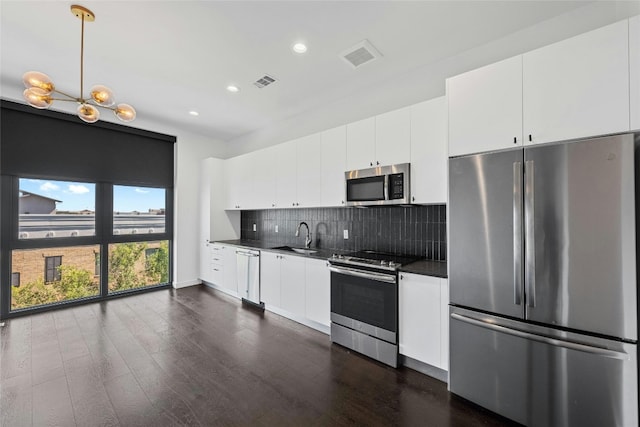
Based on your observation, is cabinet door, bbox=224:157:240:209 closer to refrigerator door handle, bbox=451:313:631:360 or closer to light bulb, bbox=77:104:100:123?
light bulb, bbox=77:104:100:123

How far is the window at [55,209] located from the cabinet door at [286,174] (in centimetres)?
299

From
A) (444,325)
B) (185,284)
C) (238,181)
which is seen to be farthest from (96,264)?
(444,325)

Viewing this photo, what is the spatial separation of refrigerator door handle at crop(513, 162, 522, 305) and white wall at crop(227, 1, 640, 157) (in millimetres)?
1414

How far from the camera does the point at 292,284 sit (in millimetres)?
3480

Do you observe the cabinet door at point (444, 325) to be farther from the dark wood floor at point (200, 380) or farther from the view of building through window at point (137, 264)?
the view of building through window at point (137, 264)

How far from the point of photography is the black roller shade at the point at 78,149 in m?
3.52

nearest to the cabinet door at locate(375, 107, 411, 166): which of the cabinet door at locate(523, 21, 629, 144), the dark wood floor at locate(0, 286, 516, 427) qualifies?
the cabinet door at locate(523, 21, 629, 144)

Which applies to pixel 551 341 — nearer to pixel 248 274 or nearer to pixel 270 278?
pixel 270 278

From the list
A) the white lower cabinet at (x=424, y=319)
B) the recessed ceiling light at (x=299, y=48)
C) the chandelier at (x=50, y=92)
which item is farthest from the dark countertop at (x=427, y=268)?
the chandelier at (x=50, y=92)

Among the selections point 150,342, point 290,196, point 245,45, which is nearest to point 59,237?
point 150,342

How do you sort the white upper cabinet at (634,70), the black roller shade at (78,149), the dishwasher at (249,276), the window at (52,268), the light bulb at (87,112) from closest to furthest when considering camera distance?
1. the white upper cabinet at (634,70)
2. the light bulb at (87,112)
3. the black roller shade at (78,149)
4. the window at (52,268)
5. the dishwasher at (249,276)

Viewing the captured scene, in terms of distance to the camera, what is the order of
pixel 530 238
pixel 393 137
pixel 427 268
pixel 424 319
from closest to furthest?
pixel 530 238 < pixel 424 319 < pixel 427 268 < pixel 393 137

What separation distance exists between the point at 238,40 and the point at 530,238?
2.88m

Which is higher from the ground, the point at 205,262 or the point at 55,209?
the point at 55,209
